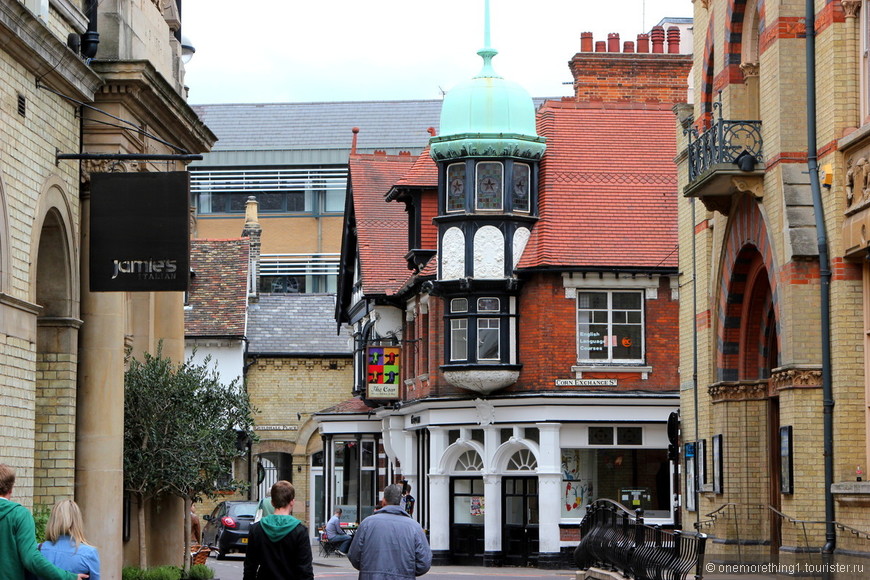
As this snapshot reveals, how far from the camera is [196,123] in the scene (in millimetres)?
25984

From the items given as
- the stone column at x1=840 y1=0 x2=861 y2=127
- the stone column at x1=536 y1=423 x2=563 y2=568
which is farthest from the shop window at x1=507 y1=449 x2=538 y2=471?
the stone column at x1=840 y1=0 x2=861 y2=127

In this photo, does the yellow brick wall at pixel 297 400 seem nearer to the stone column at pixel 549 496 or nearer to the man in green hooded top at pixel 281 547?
the stone column at pixel 549 496

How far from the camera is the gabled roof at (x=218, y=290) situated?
1987 inches

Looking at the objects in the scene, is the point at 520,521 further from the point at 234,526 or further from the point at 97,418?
the point at 97,418

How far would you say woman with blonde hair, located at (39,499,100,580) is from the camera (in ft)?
34.6

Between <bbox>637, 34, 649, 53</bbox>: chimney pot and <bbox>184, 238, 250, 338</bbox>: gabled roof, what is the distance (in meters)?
16.4

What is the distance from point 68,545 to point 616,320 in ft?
87.2

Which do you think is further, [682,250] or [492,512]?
[492,512]

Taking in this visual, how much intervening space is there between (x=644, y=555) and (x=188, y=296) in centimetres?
3218

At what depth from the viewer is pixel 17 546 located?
10305 mm

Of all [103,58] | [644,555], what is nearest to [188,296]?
[103,58]

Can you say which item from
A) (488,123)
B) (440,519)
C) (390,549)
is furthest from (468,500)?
(390,549)

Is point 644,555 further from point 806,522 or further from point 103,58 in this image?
point 103,58

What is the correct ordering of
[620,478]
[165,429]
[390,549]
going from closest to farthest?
[390,549]
[165,429]
[620,478]
